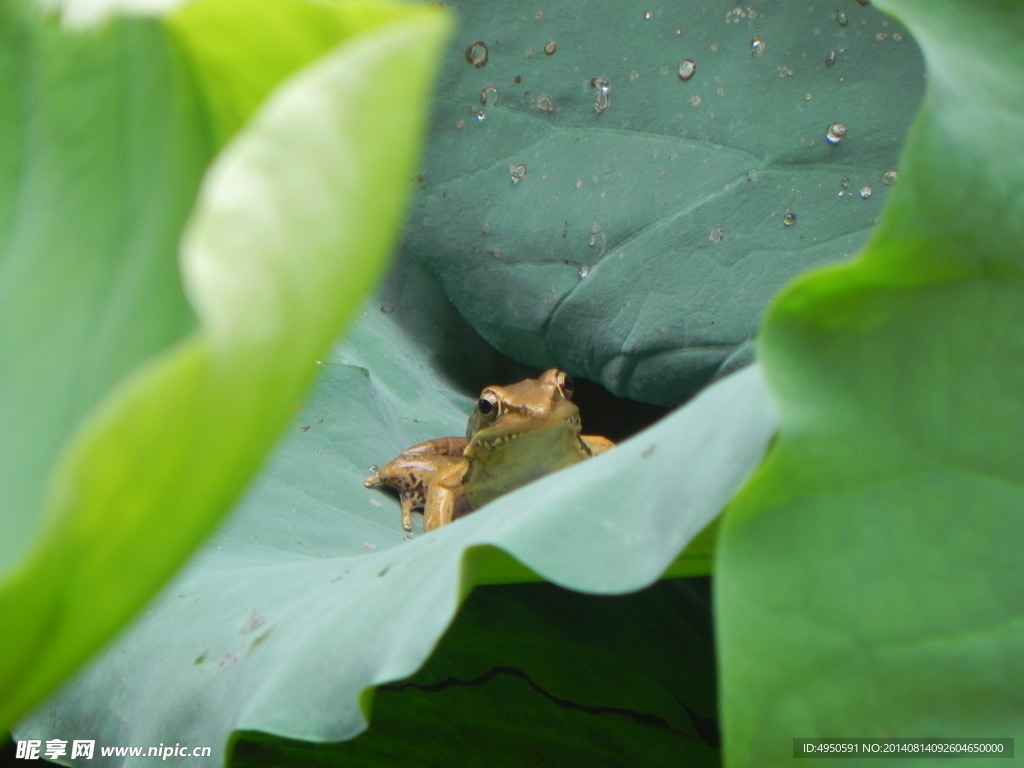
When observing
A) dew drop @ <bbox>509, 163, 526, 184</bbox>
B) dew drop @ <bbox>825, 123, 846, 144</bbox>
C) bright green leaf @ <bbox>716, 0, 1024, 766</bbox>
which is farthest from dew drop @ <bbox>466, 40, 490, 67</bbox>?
bright green leaf @ <bbox>716, 0, 1024, 766</bbox>

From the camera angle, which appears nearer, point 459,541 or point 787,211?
point 459,541

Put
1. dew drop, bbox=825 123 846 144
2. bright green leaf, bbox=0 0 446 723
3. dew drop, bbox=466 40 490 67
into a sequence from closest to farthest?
bright green leaf, bbox=0 0 446 723 → dew drop, bbox=825 123 846 144 → dew drop, bbox=466 40 490 67

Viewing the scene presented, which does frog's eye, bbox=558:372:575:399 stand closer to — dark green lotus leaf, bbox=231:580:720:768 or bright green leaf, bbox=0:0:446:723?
dark green lotus leaf, bbox=231:580:720:768

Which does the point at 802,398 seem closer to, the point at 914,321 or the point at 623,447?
the point at 914,321

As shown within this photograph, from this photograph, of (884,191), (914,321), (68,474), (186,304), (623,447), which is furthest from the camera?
(884,191)

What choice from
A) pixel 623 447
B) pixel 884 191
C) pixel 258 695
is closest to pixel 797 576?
pixel 623 447

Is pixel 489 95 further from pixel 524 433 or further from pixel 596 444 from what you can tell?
pixel 596 444
